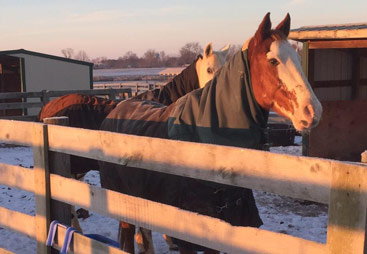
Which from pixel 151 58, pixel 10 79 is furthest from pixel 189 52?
pixel 10 79

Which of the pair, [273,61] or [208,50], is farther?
[208,50]

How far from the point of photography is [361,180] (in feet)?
3.89

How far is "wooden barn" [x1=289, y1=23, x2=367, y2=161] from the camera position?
750 centimetres

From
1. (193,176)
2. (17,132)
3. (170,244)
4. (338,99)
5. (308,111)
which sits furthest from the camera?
(338,99)

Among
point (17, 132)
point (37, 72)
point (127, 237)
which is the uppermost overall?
point (37, 72)

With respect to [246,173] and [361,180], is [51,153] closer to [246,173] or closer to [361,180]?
[246,173]

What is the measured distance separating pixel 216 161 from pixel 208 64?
14.6 feet

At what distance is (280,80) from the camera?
2.51 m

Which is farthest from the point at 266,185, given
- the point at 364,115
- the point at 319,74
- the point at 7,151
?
the point at 7,151

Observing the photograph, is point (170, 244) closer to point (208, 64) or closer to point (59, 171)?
point (59, 171)

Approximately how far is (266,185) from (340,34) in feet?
17.7

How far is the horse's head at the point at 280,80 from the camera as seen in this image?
241 centimetres

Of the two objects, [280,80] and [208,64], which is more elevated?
[208,64]

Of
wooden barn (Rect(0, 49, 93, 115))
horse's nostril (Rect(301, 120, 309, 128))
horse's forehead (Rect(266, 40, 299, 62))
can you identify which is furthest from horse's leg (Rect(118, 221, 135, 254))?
wooden barn (Rect(0, 49, 93, 115))
